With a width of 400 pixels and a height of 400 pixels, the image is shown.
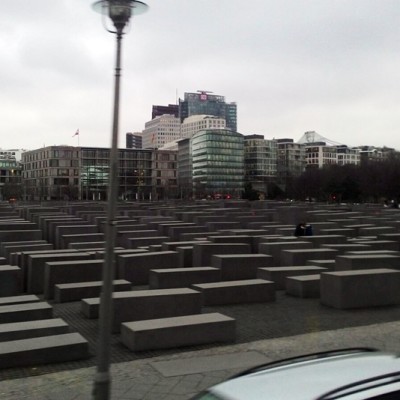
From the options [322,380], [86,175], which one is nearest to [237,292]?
[322,380]

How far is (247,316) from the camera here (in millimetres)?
9453

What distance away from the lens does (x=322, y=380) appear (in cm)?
232

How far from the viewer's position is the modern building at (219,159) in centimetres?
15825

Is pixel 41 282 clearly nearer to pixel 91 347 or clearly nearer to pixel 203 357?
pixel 91 347

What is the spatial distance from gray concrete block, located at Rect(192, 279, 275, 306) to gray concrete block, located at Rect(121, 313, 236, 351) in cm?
254

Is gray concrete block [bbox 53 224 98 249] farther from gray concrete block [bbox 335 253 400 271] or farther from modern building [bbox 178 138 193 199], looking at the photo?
modern building [bbox 178 138 193 199]

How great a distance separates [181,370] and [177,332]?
1.19 metres

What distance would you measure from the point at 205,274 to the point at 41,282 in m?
4.04

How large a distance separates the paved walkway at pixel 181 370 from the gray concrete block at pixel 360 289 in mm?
1840

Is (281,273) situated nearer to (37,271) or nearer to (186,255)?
(186,255)

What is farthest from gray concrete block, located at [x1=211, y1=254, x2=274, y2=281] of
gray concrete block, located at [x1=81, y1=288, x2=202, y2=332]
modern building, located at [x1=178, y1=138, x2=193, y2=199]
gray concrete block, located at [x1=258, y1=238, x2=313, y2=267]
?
modern building, located at [x1=178, y1=138, x2=193, y2=199]

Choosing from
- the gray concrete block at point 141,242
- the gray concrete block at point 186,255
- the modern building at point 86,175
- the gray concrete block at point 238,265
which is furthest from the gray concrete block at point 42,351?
the modern building at point 86,175

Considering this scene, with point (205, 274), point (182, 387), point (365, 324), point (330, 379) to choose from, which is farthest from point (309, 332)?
point (330, 379)

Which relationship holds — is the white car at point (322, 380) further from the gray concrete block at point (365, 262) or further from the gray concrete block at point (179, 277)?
the gray concrete block at point (365, 262)
